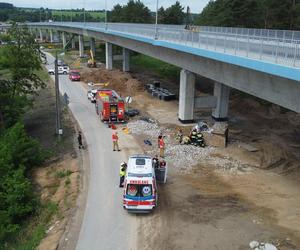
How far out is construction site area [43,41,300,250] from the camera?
680 inches

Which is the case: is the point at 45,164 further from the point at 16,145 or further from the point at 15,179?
the point at 15,179

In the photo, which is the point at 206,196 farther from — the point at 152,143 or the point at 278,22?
the point at 278,22

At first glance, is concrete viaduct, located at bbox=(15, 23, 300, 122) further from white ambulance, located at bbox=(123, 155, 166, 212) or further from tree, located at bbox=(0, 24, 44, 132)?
tree, located at bbox=(0, 24, 44, 132)

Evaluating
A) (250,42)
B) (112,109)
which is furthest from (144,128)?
(250,42)

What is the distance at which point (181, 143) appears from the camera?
96.6 ft

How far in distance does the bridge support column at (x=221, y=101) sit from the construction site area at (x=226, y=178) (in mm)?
909

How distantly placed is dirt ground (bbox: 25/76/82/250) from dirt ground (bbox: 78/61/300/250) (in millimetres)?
4047

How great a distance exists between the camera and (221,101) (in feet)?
119

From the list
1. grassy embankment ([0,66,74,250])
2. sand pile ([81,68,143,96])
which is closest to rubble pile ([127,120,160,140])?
grassy embankment ([0,66,74,250])

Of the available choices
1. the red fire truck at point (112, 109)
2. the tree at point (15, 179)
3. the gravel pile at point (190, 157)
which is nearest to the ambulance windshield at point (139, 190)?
the tree at point (15, 179)

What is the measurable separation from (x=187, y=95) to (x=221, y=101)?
3.63m

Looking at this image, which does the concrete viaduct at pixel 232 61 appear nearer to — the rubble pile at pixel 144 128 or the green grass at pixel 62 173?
the rubble pile at pixel 144 128

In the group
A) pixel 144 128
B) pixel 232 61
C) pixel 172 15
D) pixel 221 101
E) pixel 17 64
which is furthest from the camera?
pixel 172 15

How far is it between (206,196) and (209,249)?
5302 mm
